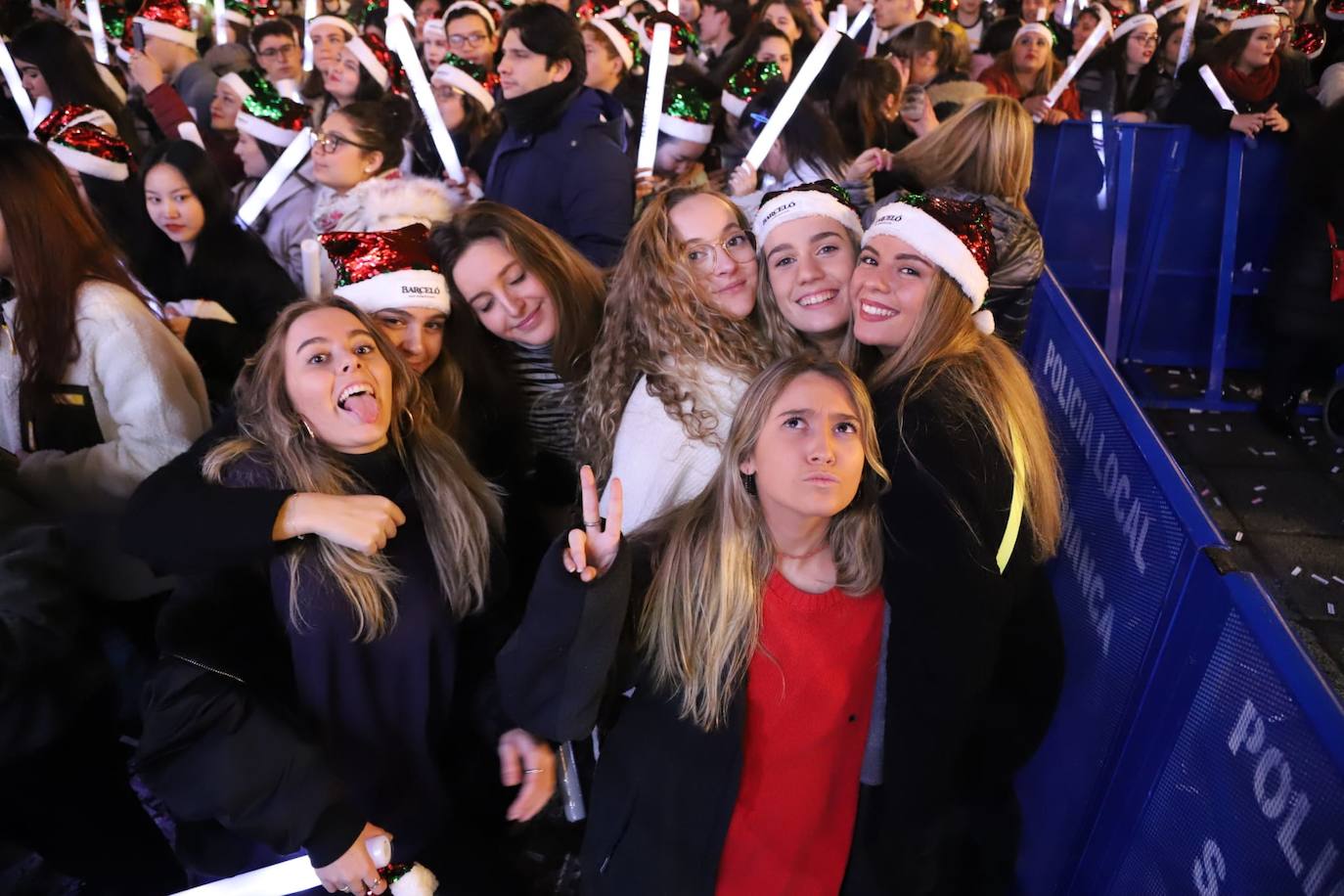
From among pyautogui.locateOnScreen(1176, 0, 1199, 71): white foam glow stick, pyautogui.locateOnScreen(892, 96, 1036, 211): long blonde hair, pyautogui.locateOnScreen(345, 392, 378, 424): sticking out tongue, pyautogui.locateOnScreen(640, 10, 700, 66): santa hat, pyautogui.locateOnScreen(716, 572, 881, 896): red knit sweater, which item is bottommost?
pyautogui.locateOnScreen(716, 572, 881, 896): red knit sweater

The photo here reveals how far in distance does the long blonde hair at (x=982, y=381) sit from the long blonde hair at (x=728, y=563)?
196 mm

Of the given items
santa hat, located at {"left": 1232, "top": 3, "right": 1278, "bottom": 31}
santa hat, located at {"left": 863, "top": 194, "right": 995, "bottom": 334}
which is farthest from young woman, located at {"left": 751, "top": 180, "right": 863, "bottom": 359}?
santa hat, located at {"left": 1232, "top": 3, "right": 1278, "bottom": 31}

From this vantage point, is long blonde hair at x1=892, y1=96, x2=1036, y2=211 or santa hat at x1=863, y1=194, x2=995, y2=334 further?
long blonde hair at x1=892, y1=96, x2=1036, y2=211

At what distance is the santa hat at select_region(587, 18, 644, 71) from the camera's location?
5.58 meters

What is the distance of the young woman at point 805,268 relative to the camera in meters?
2.60

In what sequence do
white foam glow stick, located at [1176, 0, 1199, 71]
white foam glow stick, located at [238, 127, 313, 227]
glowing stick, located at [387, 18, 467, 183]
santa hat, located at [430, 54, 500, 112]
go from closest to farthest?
white foam glow stick, located at [238, 127, 313, 227], glowing stick, located at [387, 18, 467, 183], santa hat, located at [430, 54, 500, 112], white foam glow stick, located at [1176, 0, 1199, 71]

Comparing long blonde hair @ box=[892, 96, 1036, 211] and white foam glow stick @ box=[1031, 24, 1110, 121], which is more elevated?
white foam glow stick @ box=[1031, 24, 1110, 121]

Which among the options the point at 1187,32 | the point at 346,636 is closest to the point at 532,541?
the point at 346,636

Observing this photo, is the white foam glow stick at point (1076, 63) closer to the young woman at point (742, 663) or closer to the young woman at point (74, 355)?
the young woman at point (742, 663)

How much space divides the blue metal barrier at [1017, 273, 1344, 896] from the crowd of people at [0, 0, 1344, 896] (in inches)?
6.3

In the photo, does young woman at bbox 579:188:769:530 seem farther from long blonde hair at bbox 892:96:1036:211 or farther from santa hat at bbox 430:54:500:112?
santa hat at bbox 430:54:500:112

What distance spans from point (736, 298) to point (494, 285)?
760 millimetres

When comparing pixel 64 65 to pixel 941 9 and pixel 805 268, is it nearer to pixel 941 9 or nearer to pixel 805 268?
pixel 805 268

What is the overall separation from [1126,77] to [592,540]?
7.15 metres
